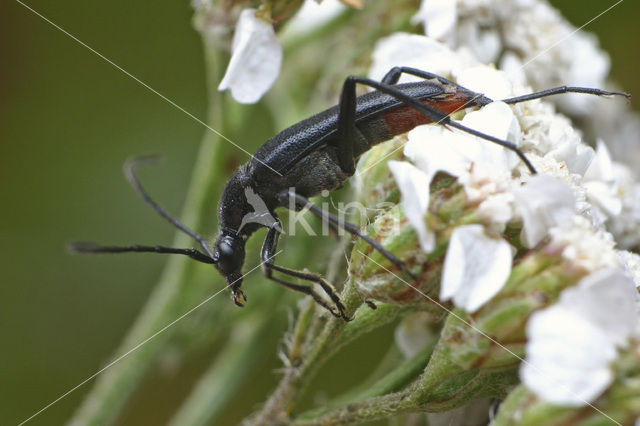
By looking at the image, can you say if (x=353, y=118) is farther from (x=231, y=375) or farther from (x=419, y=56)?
(x=231, y=375)

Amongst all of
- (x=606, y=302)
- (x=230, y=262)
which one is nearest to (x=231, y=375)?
(x=230, y=262)

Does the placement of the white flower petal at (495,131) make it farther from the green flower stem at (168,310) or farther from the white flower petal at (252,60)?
the green flower stem at (168,310)

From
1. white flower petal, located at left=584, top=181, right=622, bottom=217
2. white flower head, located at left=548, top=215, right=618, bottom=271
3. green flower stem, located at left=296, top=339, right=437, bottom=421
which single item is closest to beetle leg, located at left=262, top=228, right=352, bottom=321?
green flower stem, located at left=296, top=339, right=437, bottom=421

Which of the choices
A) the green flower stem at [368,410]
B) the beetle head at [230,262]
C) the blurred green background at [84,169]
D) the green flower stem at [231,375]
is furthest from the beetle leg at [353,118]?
the blurred green background at [84,169]

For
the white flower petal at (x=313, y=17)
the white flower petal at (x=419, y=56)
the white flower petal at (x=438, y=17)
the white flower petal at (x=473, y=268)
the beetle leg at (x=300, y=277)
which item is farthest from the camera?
the white flower petal at (x=313, y=17)

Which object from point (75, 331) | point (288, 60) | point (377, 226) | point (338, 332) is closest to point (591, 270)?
point (377, 226)

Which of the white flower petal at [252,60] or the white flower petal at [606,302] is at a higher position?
the white flower petal at [252,60]

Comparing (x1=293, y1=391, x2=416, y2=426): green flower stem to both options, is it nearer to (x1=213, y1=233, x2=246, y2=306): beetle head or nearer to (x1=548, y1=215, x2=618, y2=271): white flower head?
(x1=213, y1=233, x2=246, y2=306): beetle head
